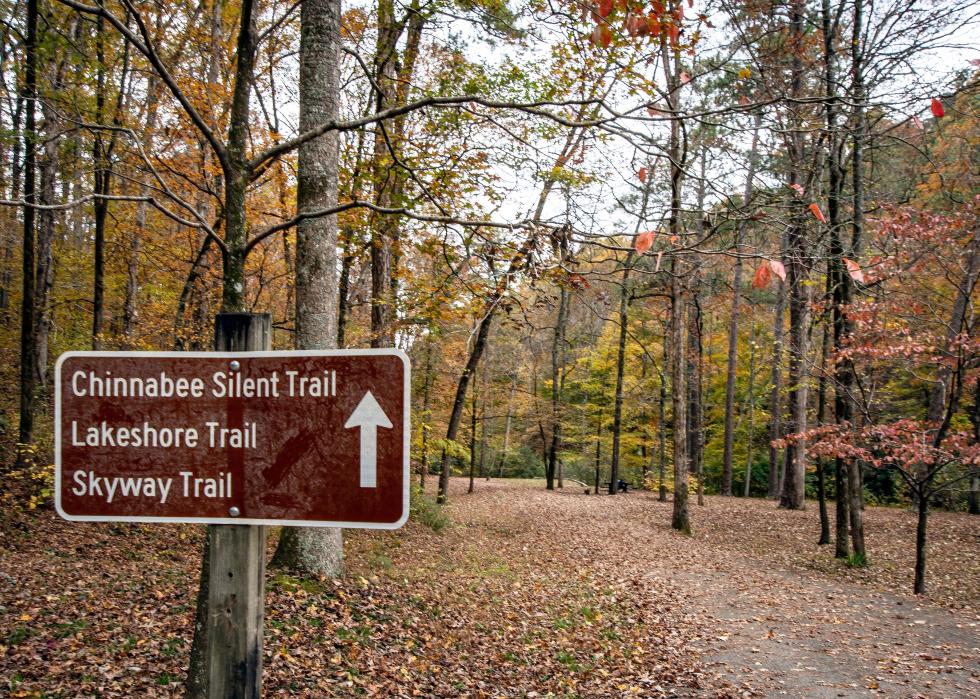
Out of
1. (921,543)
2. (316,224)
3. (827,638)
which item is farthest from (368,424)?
(921,543)

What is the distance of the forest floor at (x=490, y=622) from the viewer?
4875 mm

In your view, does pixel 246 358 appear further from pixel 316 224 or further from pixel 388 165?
pixel 388 165

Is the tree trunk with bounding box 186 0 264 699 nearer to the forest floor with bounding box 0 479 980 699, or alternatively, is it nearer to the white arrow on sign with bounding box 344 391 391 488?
the white arrow on sign with bounding box 344 391 391 488

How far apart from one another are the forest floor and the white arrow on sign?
3719mm

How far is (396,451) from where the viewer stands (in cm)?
177

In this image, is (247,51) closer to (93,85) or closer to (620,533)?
(93,85)

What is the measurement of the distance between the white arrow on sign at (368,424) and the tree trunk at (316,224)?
4.99 meters

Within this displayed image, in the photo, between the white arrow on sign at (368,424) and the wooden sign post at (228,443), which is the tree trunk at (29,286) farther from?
the white arrow on sign at (368,424)

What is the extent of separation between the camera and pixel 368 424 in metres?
1.79

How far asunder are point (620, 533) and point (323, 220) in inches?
471

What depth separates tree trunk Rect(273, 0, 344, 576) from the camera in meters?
6.35

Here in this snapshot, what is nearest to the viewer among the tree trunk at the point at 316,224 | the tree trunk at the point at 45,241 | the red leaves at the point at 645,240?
the red leaves at the point at 645,240

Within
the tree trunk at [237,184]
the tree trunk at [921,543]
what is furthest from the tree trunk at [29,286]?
the tree trunk at [921,543]

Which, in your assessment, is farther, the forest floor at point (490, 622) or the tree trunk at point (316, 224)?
the tree trunk at point (316, 224)
